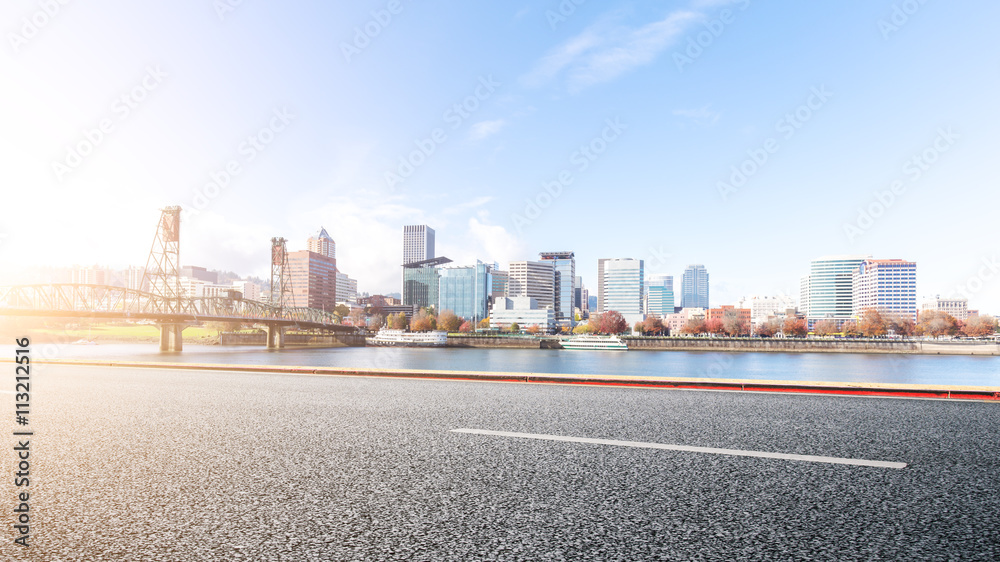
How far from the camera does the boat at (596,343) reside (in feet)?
341

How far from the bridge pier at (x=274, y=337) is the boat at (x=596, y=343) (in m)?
60.0

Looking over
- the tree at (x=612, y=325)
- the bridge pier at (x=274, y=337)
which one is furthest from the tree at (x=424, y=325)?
the bridge pier at (x=274, y=337)

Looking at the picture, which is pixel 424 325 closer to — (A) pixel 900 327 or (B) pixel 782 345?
(B) pixel 782 345

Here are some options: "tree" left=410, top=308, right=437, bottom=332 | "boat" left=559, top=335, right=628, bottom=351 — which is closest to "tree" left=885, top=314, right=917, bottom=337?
"boat" left=559, top=335, right=628, bottom=351

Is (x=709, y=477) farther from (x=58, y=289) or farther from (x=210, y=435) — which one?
(x=58, y=289)

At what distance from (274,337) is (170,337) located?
71.1 feet

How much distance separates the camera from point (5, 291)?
7531 cm

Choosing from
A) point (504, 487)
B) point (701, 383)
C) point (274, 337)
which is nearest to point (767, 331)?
point (274, 337)

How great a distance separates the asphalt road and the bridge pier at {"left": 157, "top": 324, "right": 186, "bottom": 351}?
310ft

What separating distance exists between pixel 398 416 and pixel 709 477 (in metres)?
4.88

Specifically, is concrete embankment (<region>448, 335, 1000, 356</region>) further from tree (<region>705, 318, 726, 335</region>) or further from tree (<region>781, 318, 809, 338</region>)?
tree (<region>705, 318, 726, 335</region>)

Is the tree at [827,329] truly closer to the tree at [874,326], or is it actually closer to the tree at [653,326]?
Answer: the tree at [874,326]

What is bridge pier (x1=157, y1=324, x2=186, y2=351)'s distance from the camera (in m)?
89.1

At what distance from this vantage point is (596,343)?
10644 cm
